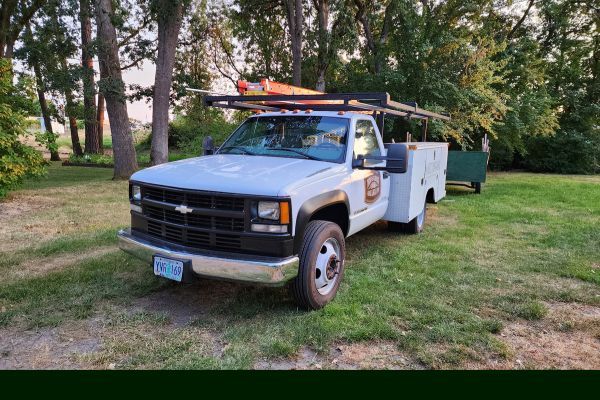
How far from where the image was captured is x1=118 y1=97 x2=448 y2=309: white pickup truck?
3.62m

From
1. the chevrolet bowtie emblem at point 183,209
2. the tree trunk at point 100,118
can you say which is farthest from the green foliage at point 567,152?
the tree trunk at point 100,118

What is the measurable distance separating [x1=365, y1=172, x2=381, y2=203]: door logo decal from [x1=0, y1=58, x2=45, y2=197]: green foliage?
7616mm

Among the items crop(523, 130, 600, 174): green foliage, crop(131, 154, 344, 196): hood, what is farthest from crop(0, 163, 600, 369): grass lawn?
crop(523, 130, 600, 174): green foliage

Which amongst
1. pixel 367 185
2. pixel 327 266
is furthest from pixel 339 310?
pixel 367 185

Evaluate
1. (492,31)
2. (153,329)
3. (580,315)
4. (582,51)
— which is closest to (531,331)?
(580,315)

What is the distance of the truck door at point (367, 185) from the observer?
488 centimetres

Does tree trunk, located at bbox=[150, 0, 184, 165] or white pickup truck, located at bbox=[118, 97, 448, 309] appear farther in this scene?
tree trunk, located at bbox=[150, 0, 184, 165]

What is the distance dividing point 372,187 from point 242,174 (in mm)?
1958

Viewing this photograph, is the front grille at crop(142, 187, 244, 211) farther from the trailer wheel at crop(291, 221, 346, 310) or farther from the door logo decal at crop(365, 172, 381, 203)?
the door logo decal at crop(365, 172, 381, 203)

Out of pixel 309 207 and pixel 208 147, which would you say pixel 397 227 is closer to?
pixel 208 147

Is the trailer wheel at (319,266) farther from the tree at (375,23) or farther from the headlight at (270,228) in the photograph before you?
the tree at (375,23)

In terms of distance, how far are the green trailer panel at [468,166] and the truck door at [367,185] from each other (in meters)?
7.05

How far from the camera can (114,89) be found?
12.3 m

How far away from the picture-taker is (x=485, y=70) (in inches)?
574
